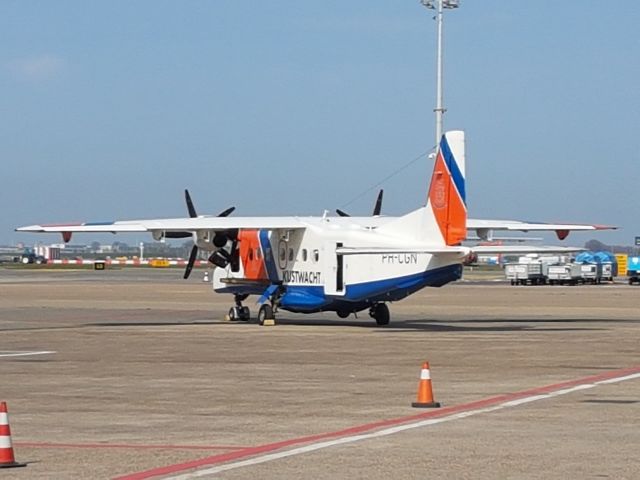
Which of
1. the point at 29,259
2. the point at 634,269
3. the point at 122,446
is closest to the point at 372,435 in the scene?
the point at 122,446

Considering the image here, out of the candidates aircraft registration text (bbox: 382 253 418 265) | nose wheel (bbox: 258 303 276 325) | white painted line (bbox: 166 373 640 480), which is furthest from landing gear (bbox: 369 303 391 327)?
white painted line (bbox: 166 373 640 480)

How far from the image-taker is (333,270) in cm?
4047

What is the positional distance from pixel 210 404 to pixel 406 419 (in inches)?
127

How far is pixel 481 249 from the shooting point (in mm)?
36250

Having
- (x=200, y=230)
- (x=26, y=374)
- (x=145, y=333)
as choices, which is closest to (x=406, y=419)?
(x=26, y=374)

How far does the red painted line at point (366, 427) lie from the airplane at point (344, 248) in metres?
12.3

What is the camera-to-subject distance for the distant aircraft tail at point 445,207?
123ft

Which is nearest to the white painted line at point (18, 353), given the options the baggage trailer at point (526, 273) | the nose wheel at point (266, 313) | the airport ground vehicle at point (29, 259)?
the nose wheel at point (266, 313)

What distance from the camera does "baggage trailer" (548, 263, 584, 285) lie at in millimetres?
94562

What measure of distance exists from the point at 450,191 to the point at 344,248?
379 centimetres

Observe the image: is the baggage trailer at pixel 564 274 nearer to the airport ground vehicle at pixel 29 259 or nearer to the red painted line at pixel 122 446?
the red painted line at pixel 122 446

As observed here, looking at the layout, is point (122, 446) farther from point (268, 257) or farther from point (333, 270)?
point (268, 257)

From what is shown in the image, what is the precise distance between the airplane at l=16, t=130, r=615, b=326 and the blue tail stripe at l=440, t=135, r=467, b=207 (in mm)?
27

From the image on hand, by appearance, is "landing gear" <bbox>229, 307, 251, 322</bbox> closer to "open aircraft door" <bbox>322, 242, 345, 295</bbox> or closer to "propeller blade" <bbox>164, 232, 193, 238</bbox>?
"propeller blade" <bbox>164, 232, 193, 238</bbox>
